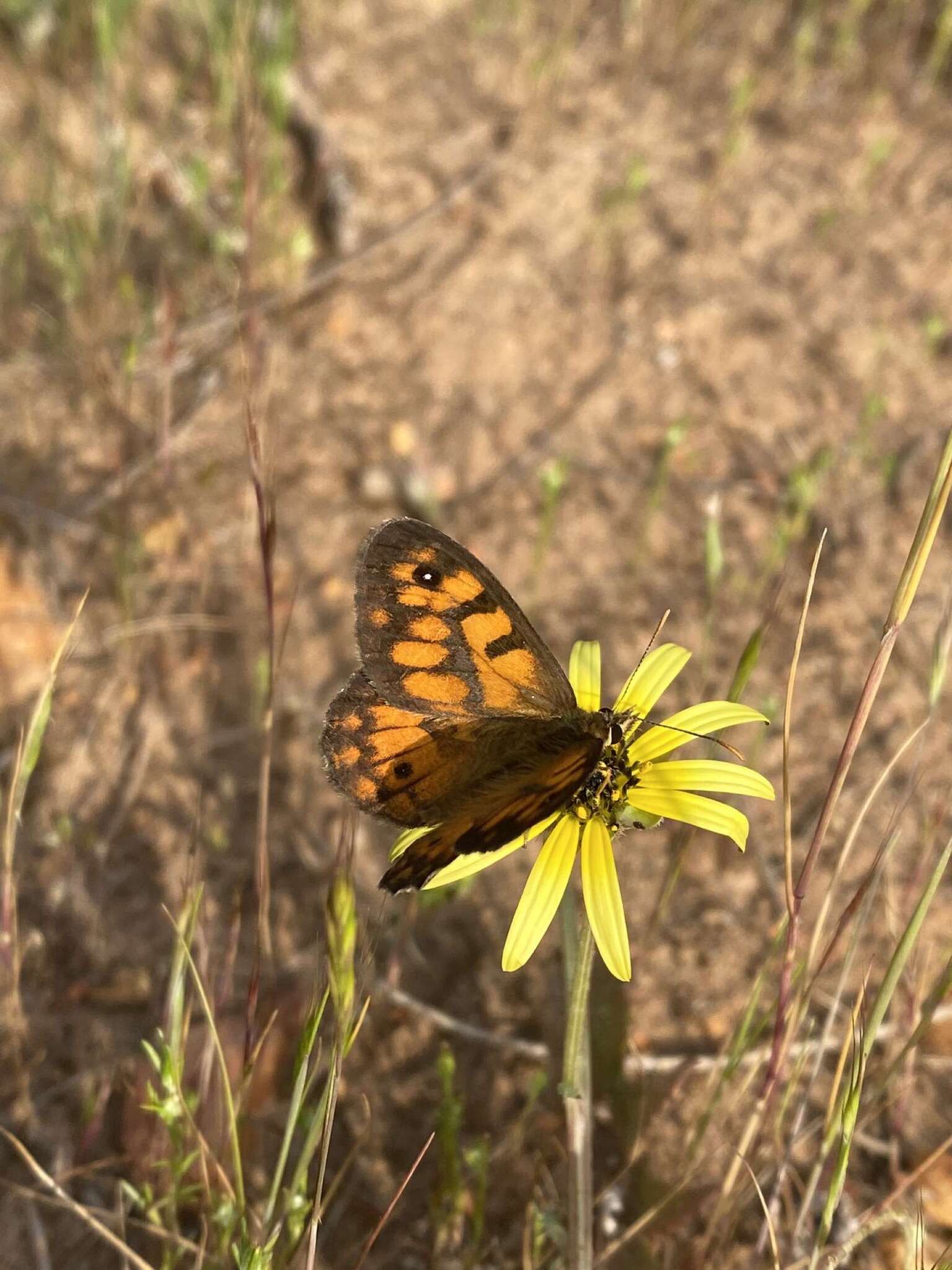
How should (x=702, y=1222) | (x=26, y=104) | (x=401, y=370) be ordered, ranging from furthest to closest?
(x=26, y=104) < (x=401, y=370) < (x=702, y=1222)

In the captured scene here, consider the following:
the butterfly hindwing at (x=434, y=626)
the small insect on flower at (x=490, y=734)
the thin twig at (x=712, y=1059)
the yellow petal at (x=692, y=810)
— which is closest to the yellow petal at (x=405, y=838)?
the small insect on flower at (x=490, y=734)

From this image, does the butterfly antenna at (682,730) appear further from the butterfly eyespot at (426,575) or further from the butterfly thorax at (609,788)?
the butterfly eyespot at (426,575)

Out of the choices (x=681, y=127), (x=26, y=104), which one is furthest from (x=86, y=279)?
(x=681, y=127)

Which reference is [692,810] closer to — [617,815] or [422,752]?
[617,815]

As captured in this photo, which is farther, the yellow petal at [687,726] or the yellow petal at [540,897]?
the yellow petal at [687,726]

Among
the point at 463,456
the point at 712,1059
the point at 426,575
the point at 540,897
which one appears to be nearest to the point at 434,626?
the point at 426,575

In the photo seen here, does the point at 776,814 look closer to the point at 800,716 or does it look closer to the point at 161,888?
the point at 800,716
